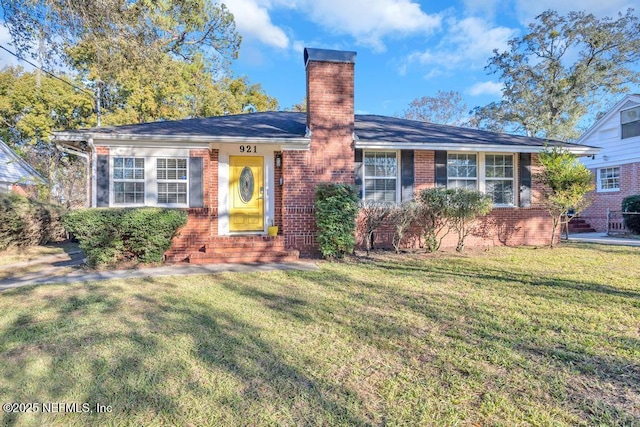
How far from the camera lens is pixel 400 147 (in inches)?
346

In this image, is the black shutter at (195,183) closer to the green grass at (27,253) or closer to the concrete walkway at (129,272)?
the concrete walkway at (129,272)

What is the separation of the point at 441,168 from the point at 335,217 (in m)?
3.78

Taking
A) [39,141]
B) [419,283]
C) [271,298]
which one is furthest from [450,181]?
[39,141]

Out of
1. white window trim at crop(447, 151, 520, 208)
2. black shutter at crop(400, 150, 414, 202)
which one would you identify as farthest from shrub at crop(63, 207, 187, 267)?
white window trim at crop(447, 151, 520, 208)

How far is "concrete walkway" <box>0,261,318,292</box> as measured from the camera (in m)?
5.89

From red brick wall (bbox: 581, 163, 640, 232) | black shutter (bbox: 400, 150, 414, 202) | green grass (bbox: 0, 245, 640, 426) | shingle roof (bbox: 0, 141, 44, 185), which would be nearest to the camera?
green grass (bbox: 0, 245, 640, 426)

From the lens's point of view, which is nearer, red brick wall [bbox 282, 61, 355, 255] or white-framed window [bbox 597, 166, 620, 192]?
red brick wall [bbox 282, 61, 355, 255]

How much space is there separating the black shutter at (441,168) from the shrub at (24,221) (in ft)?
37.6

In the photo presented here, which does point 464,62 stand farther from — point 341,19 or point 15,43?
point 15,43

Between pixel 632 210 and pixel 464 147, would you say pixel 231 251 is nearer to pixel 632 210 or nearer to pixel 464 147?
pixel 464 147

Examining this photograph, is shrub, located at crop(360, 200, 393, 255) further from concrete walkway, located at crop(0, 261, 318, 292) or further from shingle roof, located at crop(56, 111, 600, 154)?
concrete walkway, located at crop(0, 261, 318, 292)

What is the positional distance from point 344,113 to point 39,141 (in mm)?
21894

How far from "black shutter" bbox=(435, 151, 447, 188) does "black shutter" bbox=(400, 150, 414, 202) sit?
0.79 m

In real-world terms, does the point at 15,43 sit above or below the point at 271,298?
above
